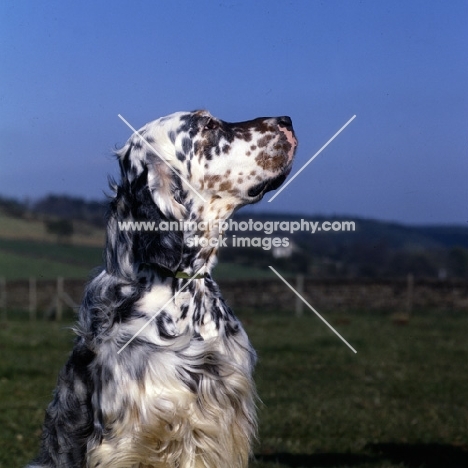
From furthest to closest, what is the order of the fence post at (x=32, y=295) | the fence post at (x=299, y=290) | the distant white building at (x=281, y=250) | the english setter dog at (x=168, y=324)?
the fence post at (x=32, y=295) < the fence post at (x=299, y=290) < the distant white building at (x=281, y=250) < the english setter dog at (x=168, y=324)

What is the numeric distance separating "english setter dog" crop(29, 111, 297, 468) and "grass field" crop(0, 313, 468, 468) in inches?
22.0

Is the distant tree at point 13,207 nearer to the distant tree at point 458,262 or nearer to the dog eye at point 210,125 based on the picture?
the distant tree at point 458,262

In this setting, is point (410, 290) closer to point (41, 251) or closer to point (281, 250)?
point (281, 250)

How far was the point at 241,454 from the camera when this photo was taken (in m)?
4.87

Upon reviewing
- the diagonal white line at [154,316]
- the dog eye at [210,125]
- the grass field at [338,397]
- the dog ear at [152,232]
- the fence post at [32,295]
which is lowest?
the grass field at [338,397]

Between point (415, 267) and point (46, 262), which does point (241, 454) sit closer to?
point (415, 267)

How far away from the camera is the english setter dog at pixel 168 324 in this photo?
14.9ft

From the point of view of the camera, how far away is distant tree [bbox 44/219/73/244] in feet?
133

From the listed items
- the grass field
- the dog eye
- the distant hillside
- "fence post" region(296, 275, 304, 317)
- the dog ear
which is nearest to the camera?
the dog ear

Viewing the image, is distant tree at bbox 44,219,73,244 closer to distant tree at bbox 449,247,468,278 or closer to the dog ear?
distant tree at bbox 449,247,468,278

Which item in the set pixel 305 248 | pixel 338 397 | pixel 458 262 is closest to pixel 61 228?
pixel 305 248

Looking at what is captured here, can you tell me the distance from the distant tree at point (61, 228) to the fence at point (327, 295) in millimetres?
6907

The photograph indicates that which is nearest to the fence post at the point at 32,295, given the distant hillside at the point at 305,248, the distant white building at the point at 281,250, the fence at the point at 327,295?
the fence at the point at 327,295

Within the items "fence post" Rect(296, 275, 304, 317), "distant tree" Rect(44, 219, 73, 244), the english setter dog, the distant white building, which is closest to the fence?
"fence post" Rect(296, 275, 304, 317)
